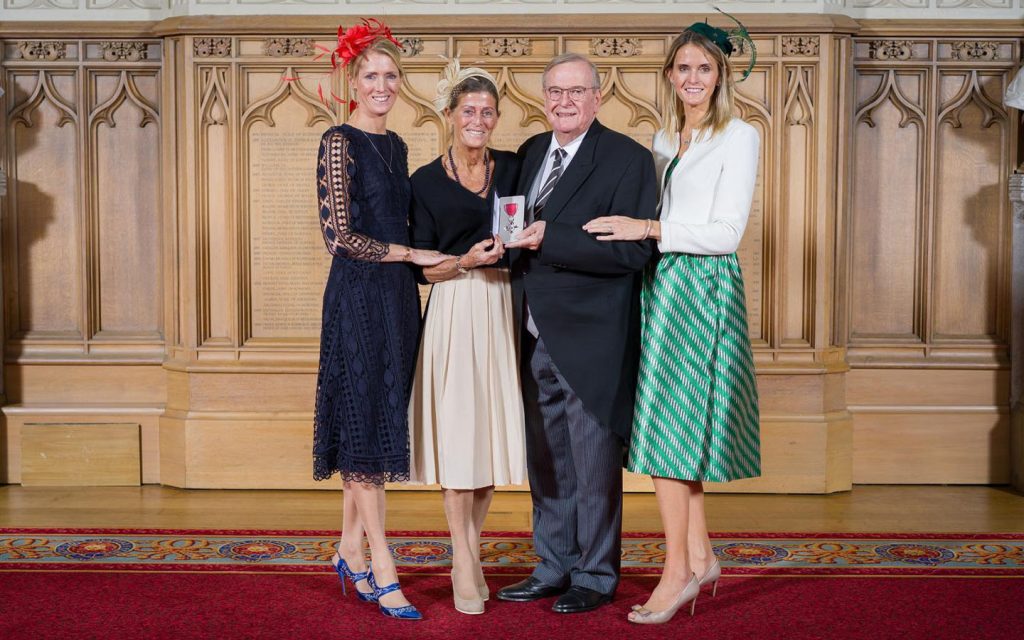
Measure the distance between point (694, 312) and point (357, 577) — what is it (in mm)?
1582

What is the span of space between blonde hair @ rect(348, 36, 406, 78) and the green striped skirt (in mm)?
1177

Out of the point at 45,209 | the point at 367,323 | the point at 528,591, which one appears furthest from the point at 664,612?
the point at 45,209

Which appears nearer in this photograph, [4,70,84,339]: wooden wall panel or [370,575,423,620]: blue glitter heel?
[370,575,423,620]: blue glitter heel

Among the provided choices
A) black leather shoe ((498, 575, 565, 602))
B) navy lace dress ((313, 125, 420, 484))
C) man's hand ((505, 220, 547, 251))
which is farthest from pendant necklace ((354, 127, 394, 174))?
black leather shoe ((498, 575, 565, 602))

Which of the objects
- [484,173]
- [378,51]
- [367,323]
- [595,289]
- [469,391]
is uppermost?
[378,51]

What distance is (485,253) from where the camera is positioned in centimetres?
367

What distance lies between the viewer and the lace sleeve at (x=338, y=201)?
12.2 ft

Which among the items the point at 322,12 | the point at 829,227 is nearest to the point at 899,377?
the point at 829,227

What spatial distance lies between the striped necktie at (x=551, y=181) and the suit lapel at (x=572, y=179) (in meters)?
0.04

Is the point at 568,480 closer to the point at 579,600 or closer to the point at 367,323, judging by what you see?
the point at 579,600

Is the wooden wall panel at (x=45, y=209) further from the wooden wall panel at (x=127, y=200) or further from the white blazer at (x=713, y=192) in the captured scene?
the white blazer at (x=713, y=192)

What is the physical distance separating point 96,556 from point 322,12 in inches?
121

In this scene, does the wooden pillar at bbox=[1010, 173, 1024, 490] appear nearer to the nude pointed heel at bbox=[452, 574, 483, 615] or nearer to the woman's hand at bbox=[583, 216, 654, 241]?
the woman's hand at bbox=[583, 216, 654, 241]

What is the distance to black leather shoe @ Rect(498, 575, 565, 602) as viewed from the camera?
13.0 ft
